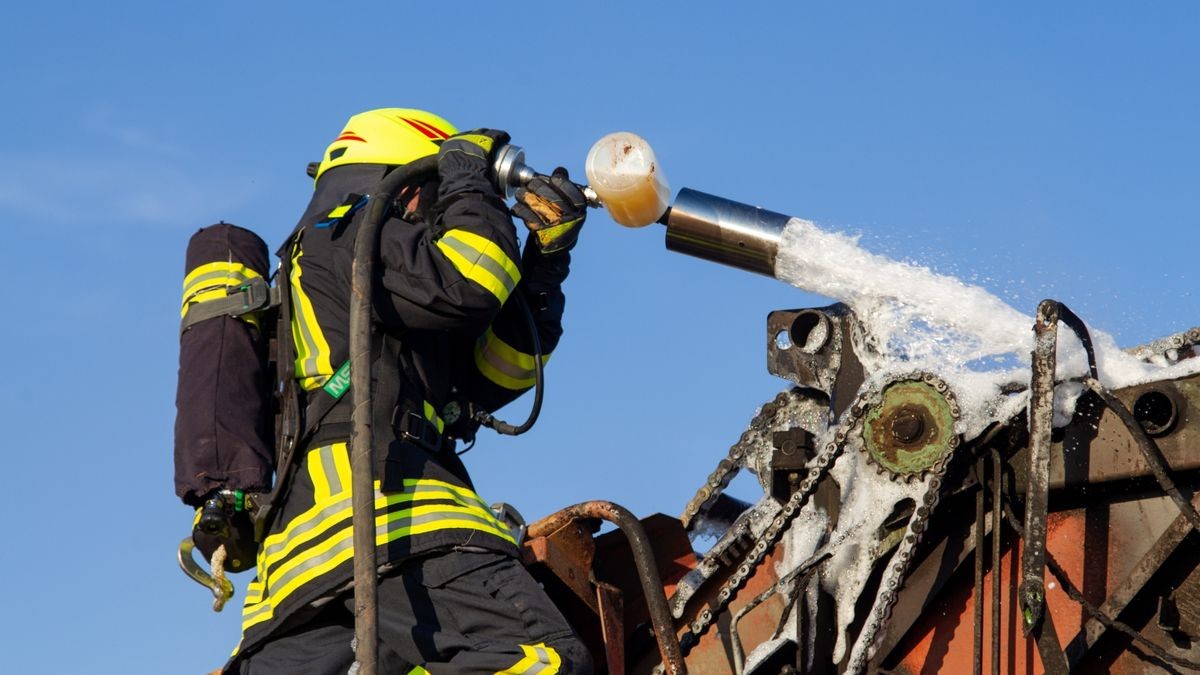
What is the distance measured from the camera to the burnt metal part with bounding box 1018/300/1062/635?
4.02 metres

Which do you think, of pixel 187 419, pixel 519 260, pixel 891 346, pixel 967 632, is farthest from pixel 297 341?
pixel 967 632

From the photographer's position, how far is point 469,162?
4859mm

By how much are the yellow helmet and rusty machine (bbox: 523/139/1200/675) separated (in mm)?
828

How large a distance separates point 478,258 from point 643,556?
3.01 ft

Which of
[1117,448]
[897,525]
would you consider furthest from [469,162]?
[1117,448]

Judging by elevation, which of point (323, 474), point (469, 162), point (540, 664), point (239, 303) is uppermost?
point (469, 162)

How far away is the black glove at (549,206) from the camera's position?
4.89 meters

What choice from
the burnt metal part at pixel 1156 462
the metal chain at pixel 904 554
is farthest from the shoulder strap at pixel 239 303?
the burnt metal part at pixel 1156 462

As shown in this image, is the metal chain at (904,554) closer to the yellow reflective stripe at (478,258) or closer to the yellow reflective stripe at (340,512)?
the yellow reflective stripe at (340,512)

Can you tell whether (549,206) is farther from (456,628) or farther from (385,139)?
(456,628)

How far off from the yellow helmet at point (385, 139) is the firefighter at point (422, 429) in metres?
0.07

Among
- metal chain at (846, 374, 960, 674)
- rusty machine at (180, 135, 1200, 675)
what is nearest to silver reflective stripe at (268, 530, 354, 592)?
rusty machine at (180, 135, 1200, 675)

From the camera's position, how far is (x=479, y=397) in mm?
5180

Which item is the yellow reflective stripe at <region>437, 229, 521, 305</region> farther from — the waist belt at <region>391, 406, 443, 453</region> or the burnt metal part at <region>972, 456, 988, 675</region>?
the burnt metal part at <region>972, 456, 988, 675</region>
